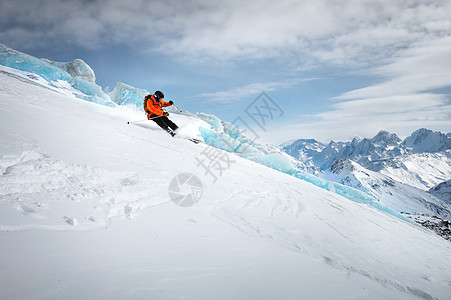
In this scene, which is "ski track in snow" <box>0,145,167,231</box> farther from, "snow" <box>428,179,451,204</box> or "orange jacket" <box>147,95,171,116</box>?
"snow" <box>428,179,451,204</box>

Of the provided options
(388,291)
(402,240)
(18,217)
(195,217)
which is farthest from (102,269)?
(402,240)

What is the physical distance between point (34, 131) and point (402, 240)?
1100 cm

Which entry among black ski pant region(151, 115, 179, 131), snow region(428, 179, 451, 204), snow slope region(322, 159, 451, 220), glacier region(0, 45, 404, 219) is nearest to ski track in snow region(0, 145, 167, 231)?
black ski pant region(151, 115, 179, 131)

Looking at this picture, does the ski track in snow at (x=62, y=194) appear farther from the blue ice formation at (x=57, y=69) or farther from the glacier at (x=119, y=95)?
the blue ice formation at (x=57, y=69)

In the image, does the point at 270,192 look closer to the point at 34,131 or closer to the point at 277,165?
the point at 34,131

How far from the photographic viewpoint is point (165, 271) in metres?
2.35

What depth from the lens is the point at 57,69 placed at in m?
26.3

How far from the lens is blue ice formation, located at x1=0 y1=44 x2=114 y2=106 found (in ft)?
77.8

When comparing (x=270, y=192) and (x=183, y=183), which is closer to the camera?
(x=183, y=183)
